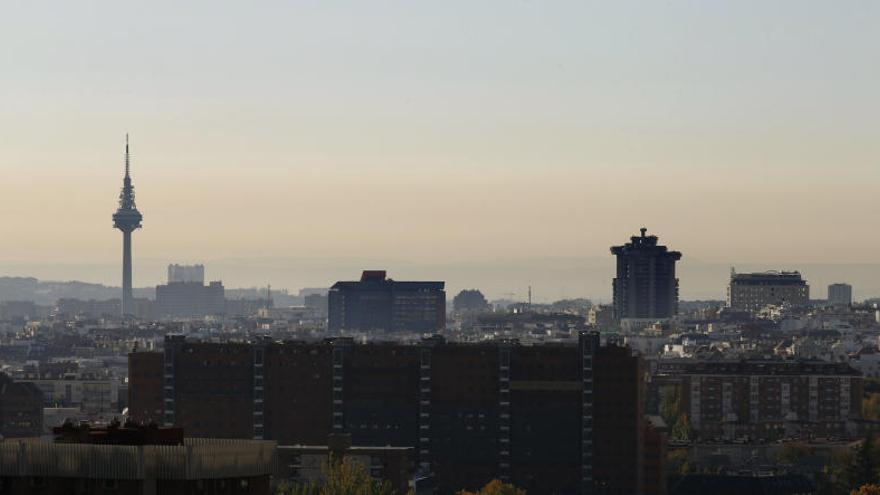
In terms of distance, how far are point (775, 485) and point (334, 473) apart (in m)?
47.7

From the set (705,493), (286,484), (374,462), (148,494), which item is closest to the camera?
(148,494)

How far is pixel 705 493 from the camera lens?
19450cm

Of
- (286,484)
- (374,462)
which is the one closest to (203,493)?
(286,484)

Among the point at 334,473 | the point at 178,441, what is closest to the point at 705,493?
the point at 334,473

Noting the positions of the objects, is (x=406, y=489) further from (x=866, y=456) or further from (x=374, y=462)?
(x=866, y=456)

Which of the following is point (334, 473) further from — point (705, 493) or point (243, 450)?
point (243, 450)

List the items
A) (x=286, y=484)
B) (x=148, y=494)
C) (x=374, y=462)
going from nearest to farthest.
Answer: (x=148, y=494) → (x=286, y=484) → (x=374, y=462)

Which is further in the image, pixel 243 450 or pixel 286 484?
pixel 286 484

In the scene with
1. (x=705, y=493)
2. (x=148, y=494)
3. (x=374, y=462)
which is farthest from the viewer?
(x=705, y=493)

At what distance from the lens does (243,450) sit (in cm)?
5156

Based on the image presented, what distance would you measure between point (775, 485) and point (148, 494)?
14875cm

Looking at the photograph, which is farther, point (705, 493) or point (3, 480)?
point (705, 493)

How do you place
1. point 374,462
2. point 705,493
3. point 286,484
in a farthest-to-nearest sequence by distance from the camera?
point 705,493, point 374,462, point 286,484

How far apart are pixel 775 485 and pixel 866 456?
854cm
